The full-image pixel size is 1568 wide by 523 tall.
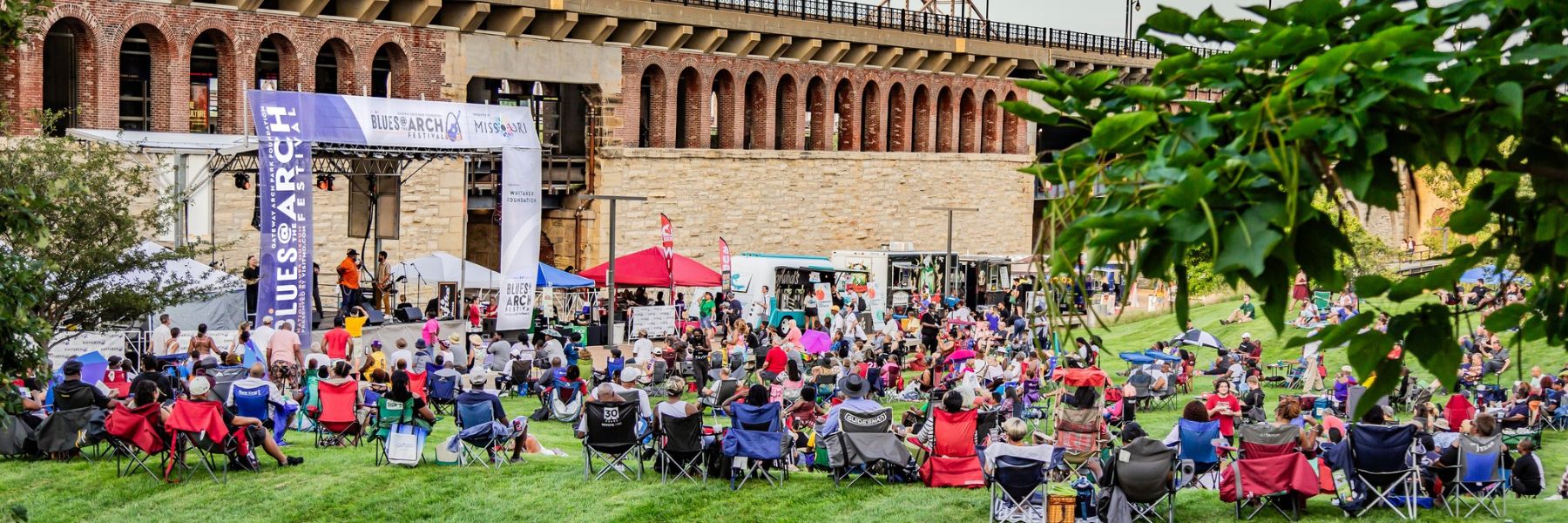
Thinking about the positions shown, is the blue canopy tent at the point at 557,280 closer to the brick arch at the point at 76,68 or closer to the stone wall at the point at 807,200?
the brick arch at the point at 76,68

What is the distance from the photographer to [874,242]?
5178cm

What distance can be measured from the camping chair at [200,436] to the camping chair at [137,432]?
10 cm

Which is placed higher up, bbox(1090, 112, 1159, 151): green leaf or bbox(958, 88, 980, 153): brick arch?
bbox(958, 88, 980, 153): brick arch

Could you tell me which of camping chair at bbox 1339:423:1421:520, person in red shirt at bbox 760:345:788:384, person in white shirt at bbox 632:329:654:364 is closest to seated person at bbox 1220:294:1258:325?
person in white shirt at bbox 632:329:654:364


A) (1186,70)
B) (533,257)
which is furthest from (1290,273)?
(533,257)

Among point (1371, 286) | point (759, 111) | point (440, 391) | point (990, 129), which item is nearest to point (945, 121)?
point (990, 129)

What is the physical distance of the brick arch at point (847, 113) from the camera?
169 feet

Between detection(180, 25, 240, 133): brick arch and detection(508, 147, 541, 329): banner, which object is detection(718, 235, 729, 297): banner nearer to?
detection(508, 147, 541, 329): banner

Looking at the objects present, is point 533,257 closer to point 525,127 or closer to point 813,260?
point 525,127

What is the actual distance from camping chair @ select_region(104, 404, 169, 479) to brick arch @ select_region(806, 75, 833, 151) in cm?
3716

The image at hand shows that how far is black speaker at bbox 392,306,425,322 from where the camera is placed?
27.7 m

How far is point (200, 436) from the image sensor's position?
13789 mm

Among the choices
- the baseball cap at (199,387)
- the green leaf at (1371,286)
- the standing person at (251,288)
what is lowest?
the baseball cap at (199,387)

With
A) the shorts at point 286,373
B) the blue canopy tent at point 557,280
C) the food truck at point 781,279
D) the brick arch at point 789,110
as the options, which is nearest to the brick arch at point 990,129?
the brick arch at point 789,110
